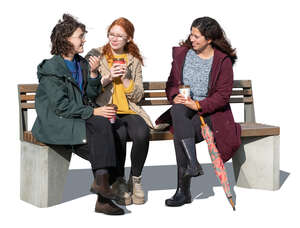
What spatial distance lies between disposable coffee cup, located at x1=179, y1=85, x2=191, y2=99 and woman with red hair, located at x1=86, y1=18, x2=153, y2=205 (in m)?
0.50

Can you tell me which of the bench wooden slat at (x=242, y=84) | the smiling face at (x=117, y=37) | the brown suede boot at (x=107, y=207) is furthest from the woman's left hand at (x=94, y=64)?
the bench wooden slat at (x=242, y=84)

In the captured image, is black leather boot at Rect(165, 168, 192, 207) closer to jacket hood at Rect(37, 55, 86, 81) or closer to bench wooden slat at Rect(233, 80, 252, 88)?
jacket hood at Rect(37, 55, 86, 81)

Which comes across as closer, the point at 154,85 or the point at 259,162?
the point at 259,162

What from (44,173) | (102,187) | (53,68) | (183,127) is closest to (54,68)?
(53,68)

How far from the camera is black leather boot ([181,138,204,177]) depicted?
7.71 meters

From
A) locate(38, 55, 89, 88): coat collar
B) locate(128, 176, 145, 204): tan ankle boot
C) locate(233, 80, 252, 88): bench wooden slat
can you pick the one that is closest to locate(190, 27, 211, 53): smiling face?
locate(233, 80, 252, 88): bench wooden slat

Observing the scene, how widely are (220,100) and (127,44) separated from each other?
1193mm

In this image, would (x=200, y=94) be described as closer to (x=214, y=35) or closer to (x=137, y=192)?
(x=214, y=35)

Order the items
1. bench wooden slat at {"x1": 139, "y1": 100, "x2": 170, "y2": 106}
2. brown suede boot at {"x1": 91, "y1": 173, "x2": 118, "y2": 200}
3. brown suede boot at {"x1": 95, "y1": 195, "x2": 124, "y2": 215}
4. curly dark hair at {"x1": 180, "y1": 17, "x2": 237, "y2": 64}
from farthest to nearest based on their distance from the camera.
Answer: bench wooden slat at {"x1": 139, "y1": 100, "x2": 170, "y2": 106} < curly dark hair at {"x1": 180, "y1": 17, "x2": 237, "y2": 64} < brown suede boot at {"x1": 95, "y1": 195, "x2": 124, "y2": 215} < brown suede boot at {"x1": 91, "y1": 173, "x2": 118, "y2": 200}

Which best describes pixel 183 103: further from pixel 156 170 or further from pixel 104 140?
pixel 156 170

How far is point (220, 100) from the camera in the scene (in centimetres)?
809

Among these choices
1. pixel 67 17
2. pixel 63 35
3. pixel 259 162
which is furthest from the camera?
pixel 259 162

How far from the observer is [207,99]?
8.05 meters

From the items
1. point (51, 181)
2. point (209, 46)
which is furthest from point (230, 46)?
point (51, 181)
